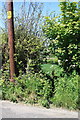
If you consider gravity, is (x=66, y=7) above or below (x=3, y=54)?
above

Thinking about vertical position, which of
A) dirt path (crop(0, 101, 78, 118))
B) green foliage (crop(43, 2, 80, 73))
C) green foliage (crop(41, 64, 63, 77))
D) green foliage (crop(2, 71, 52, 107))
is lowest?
dirt path (crop(0, 101, 78, 118))

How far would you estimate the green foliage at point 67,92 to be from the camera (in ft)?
13.0

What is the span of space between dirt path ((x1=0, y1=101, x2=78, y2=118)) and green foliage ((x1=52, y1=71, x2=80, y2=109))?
0.15m

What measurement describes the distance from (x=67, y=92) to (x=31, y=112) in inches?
34.8

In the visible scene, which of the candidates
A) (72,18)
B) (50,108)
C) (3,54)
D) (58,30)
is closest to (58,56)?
(58,30)

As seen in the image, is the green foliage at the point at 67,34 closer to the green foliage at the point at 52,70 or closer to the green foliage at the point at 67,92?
the green foliage at the point at 52,70

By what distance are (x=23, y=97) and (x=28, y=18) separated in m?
2.42

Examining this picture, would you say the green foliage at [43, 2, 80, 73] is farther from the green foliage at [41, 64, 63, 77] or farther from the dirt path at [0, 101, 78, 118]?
the dirt path at [0, 101, 78, 118]

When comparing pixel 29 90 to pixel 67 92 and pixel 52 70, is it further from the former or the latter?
pixel 67 92

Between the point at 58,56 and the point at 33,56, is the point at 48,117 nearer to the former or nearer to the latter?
the point at 58,56

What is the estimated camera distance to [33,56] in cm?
514

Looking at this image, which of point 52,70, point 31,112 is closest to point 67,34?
point 52,70

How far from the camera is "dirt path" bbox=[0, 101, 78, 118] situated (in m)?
3.79

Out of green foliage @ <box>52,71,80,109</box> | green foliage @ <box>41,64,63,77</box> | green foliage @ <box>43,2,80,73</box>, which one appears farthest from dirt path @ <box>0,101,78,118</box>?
green foliage @ <box>43,2,80,73</box>
